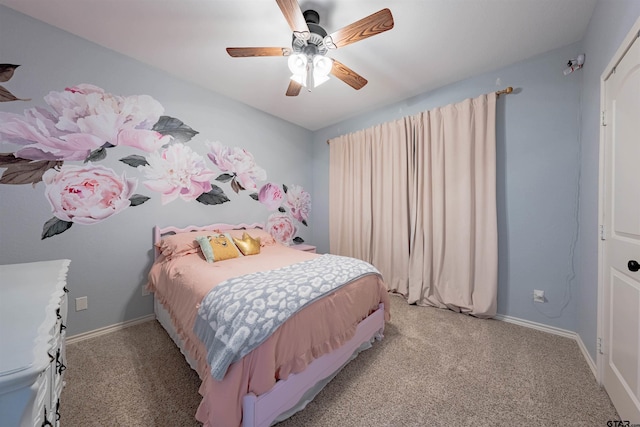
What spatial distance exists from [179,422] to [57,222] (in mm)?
1910

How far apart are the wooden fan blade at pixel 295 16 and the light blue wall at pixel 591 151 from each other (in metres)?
1.82

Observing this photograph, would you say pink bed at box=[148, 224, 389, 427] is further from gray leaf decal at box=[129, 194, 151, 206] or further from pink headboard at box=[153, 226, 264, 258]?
gray leaf decal at box=[129, 194, 151, 206]

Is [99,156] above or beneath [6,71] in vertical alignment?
beneath

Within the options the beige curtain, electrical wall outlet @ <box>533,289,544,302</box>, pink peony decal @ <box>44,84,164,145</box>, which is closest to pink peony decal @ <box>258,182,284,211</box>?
the beige curtain

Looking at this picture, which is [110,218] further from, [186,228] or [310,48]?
[310,48]

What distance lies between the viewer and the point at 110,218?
217cm

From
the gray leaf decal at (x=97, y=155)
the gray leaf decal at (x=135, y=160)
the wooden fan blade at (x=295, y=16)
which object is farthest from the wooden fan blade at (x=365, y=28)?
the gray leaf decal at (x=97, y=155)

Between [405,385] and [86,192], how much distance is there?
2.98m

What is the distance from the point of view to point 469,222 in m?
2.42

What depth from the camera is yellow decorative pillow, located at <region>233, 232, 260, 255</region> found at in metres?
2.49

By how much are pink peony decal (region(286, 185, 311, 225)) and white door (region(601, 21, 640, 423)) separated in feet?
10.7

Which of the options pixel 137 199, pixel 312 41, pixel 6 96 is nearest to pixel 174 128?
pixel 137 199

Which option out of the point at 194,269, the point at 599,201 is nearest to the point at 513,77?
the point at 599,201

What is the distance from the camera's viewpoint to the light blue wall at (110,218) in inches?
69.9
